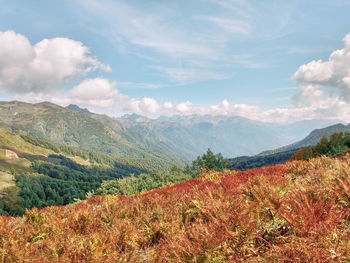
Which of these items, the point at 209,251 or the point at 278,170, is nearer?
the point at 209,251

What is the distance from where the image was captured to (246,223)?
13.7 feet

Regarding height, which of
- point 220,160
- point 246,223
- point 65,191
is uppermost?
point 246,223

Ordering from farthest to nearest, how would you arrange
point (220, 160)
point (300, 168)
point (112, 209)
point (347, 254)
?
1. point (220, 160)
2. point (300, 168)
3. point (112, 209)
4. point (347, 254)

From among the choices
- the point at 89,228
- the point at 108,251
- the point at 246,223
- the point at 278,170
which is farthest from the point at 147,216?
the point at 278,170


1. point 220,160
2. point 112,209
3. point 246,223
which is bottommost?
point 220,160

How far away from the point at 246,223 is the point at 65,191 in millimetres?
212636

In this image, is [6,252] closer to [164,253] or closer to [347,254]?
[164,253]

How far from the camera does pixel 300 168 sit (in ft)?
35.2

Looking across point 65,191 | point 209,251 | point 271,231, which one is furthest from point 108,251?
point 65,191

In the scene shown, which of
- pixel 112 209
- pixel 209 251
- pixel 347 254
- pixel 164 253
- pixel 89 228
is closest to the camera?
pixel 347 254

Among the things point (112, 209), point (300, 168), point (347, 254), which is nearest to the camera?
point (347, 254)

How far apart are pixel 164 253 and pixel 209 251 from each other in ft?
3.42

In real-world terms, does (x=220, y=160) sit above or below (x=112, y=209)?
below

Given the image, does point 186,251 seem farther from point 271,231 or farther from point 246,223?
point 271,231
